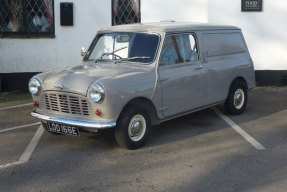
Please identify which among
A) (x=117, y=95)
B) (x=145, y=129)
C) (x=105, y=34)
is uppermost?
(x=105, y=34)

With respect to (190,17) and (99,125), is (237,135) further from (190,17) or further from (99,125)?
(190,17)

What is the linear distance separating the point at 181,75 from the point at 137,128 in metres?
1.15

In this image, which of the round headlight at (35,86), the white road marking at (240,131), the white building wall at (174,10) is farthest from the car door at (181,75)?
the white building wall at (174,10)

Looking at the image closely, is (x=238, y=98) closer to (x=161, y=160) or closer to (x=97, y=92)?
(x=161, y=160)

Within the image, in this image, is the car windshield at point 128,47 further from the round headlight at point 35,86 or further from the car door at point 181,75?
the round headlight at point 35,86

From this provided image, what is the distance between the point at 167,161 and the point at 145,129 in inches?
25.7

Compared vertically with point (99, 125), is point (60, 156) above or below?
below

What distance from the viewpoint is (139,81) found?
5.53 m

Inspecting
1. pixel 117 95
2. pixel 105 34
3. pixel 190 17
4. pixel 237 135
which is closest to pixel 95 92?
pixel 117 95

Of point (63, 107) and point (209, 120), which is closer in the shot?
point (63, 107)

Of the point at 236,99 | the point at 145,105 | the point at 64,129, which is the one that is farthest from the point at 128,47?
the point at 236,99

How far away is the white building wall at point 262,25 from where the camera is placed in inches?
433

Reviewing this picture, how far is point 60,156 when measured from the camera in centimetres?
538

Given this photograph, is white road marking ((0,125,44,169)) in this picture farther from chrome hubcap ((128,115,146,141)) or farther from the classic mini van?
chrome hubcap ((128,115,146,141))
